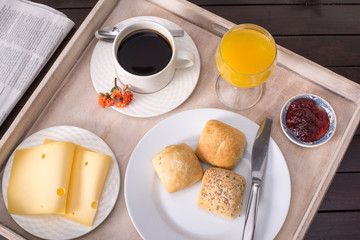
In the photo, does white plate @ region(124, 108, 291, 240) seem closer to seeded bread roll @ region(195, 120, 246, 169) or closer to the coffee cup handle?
seeded bread roll @ region(195, 120, 246, 169)

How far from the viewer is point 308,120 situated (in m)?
1.01

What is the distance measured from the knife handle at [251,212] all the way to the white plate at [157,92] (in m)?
0.34

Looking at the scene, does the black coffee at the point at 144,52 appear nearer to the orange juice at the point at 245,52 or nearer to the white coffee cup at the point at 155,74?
the white coffee cup at the point at 155,74

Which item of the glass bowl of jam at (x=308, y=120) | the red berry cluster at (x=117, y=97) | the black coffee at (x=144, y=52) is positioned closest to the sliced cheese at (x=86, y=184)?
the red berry cluster at (x=117, y=97)

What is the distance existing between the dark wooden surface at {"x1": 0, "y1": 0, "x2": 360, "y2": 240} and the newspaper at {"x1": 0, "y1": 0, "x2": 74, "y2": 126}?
0.12 ft

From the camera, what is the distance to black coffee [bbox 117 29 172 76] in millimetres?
981

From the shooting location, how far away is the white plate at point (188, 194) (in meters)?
0.93

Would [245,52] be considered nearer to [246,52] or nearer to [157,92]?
[246,52]

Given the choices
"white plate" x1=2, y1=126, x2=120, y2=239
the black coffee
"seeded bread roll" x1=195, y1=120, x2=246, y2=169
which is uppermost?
the black coffee

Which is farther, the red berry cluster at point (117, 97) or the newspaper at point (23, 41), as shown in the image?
the newspaper at point (23, 41)

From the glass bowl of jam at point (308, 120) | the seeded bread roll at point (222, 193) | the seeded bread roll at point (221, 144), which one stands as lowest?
the seeded bread roll at point (222, 193)

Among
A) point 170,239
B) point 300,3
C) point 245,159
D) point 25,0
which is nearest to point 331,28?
point 300,3

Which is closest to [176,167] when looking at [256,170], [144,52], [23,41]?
[256,170]

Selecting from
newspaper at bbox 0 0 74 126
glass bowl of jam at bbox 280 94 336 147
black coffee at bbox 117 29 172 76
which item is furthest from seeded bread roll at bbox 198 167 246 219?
newspaper at bbox 0 0 74 126
